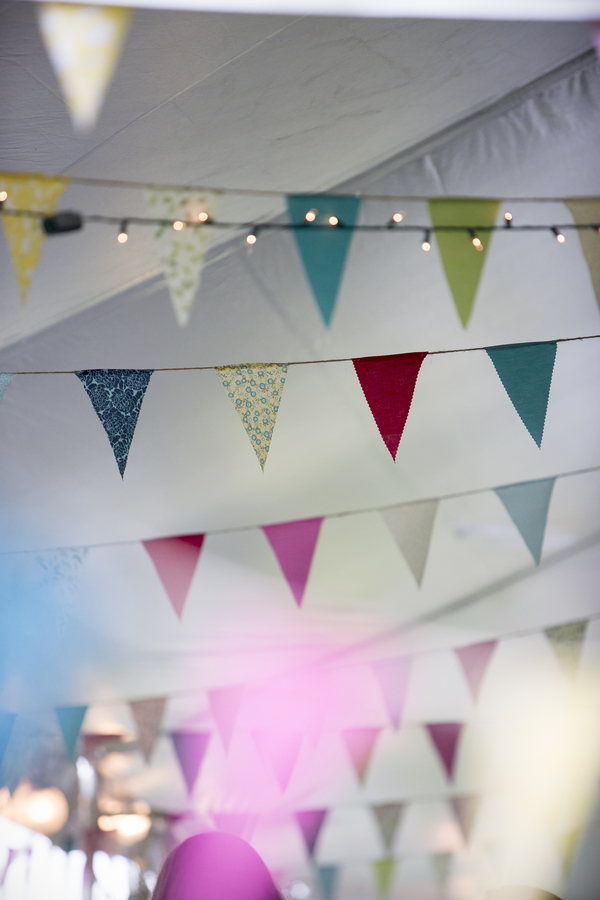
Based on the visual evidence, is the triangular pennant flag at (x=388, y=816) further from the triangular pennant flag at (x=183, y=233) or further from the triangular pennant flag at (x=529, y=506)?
the triangular pennant flag at (x=183, y=233)

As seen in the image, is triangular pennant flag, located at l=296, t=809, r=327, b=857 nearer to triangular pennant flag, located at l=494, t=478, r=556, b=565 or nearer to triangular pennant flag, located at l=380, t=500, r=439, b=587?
triangular pennant flag, located at l=380, t=500, r=439, b=587

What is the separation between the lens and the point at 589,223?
1583 mm

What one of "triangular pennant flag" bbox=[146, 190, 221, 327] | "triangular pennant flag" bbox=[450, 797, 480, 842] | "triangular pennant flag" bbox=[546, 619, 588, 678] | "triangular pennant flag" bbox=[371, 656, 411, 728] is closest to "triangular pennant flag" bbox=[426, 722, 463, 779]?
"triangular pennant flag" bbox=[371, 656, 411, 728]

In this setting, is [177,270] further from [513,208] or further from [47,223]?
[513,208]

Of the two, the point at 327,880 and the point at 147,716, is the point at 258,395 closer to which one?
the point at 147,716

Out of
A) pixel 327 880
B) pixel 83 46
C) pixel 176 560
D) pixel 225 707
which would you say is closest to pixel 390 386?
pixel 83 46

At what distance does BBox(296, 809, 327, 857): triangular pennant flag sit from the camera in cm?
333

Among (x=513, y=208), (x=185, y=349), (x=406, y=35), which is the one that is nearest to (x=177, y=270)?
(x=185, y=349)

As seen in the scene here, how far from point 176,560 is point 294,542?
0.40 m

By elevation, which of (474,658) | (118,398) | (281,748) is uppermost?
(118,398)

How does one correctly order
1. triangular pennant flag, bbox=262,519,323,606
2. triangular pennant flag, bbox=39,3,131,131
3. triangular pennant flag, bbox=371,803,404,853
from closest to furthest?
triangular pennant flag, bbox=39,3,131,131, triangular pennant flag, bbox=262,519,323,606, triangular pennant flag, bbox=371,803,404,853

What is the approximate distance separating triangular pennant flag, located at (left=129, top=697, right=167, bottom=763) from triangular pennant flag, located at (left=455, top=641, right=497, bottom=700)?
1.22 m

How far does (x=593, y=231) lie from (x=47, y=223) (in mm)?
1241

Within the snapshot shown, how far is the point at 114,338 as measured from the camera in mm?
1892
